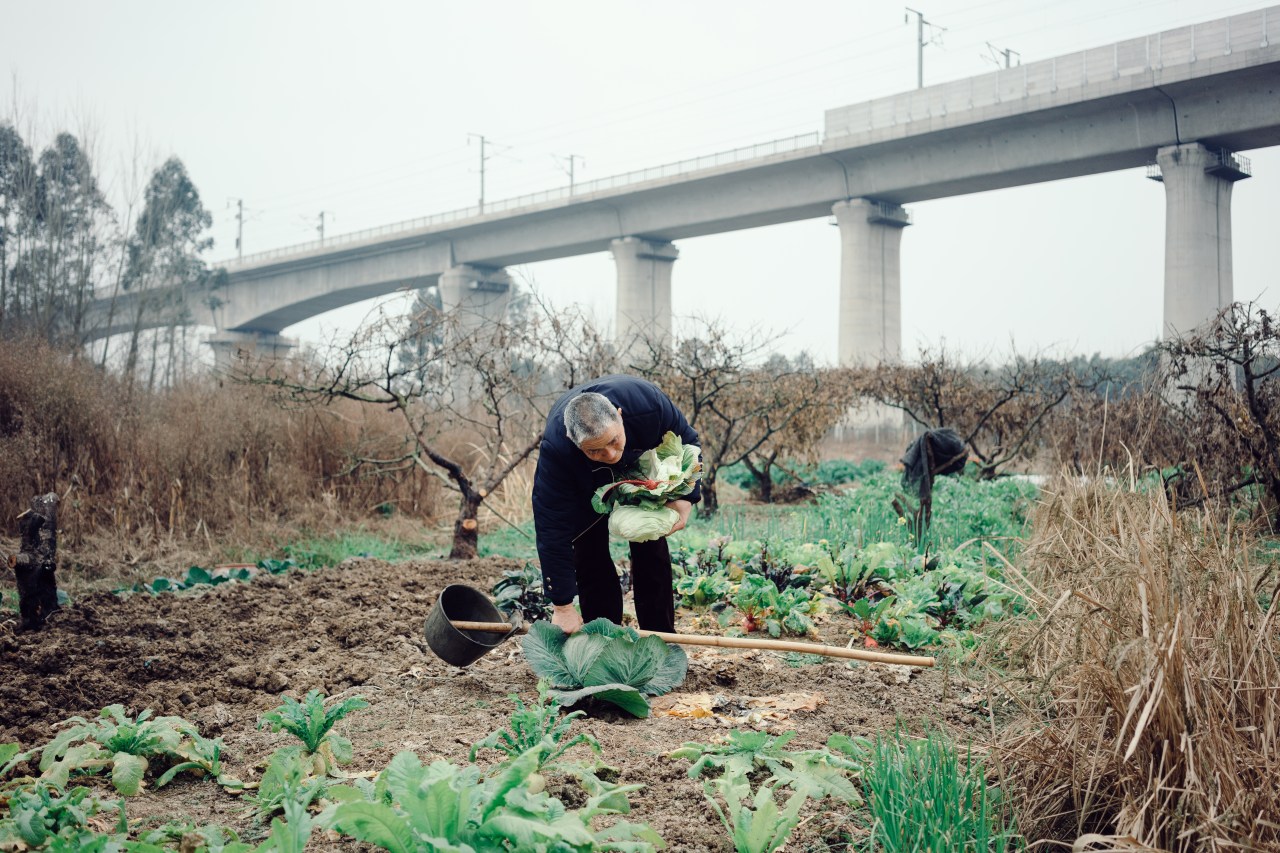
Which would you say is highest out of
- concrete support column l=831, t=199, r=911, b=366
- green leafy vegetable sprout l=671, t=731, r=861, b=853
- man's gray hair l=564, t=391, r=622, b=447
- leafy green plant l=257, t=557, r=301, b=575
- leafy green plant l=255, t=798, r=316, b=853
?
concrete support column l=831, t=199, r=911, b=366

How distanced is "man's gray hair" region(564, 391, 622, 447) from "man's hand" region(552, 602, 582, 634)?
74 centimetres

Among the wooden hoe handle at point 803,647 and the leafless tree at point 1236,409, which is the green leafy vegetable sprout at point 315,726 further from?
the leafless tree at point 1236,409

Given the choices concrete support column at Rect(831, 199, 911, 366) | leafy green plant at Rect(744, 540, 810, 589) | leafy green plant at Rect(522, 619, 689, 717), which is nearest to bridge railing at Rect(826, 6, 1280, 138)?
concrete support column at Rect(831, 199, 911, 366)

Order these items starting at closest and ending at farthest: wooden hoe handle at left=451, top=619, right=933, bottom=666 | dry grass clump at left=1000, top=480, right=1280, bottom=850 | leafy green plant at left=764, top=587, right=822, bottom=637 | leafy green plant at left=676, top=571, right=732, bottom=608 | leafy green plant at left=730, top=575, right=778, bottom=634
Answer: dry grass clump at left=1000, top=480, right=1280, bottom=850 < wooden hoe handle at left=451, top=619, right=933, bottom=666 < leafy green plant at left=764, top=587, right=822, bottom=637 < leafy green plant at left=730, top=575, right=778, bottom=634 < leafy green plant at left=676, top=571, right=732, bottom=608

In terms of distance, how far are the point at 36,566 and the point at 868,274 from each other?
25411 millimetres

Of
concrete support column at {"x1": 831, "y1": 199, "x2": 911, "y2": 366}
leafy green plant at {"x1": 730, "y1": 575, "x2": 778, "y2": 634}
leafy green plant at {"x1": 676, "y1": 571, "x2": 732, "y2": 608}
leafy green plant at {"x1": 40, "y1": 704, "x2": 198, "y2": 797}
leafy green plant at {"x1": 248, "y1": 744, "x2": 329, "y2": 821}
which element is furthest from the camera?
concrete support column at {"x1": 831, "y1": 199, "x2": 911, "y2": 366}

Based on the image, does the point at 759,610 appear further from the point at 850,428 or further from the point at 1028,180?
the point at 1028,180

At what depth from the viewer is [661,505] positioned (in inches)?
163

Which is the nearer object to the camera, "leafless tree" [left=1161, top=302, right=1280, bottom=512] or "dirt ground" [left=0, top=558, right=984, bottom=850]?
"dirt ground" [left=0, top=558, right=984, bottom=850]

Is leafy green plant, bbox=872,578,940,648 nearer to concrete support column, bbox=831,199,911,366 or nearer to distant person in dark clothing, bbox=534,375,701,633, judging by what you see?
distant person in dark clothing, bbox=534,375,701,633

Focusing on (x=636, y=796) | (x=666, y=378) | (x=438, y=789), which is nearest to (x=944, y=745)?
(x=636, y=796)

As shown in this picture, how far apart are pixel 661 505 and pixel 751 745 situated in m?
1.36

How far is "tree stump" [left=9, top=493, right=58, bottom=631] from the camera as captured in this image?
16.5 feet

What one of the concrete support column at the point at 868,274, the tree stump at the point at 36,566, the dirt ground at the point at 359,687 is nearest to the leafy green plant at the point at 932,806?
the dirt ground at the point at 359,687
